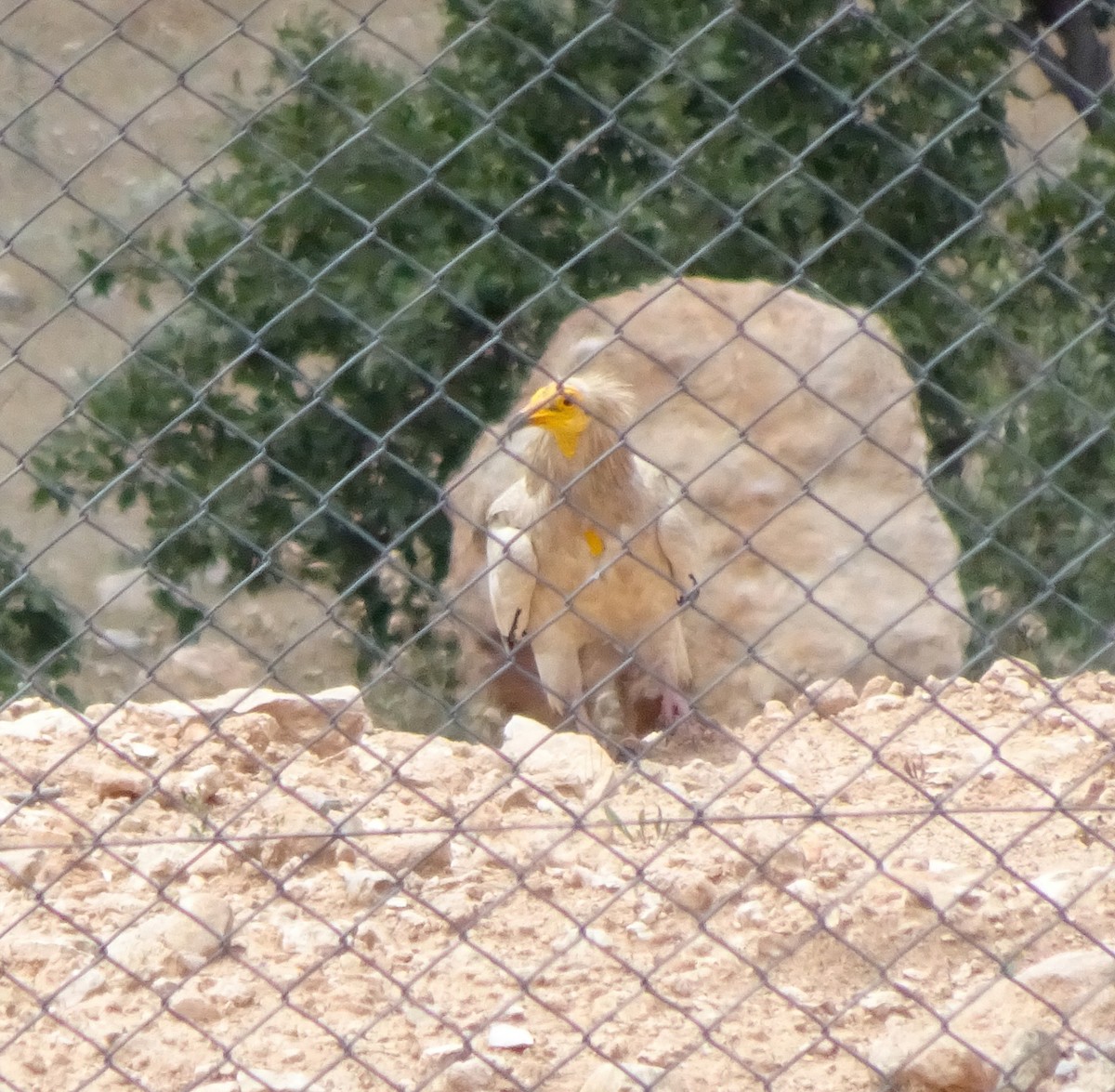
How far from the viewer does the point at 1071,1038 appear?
8.59 ft

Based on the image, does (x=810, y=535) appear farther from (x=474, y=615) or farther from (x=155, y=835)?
(x=155, y=835)

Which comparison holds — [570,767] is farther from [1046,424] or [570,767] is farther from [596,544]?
[1046,424]

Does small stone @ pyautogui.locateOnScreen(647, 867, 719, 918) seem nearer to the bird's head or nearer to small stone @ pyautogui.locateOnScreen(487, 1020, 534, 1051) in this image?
small stone @ pyautogui.locateOnScreen(487, 1020, 534, 1051)

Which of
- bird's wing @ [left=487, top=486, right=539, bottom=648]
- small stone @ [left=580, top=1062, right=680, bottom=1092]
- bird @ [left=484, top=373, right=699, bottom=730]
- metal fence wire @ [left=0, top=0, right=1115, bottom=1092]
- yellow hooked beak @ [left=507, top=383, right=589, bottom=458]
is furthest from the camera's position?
bird's wing @ [left=487, top=486, right=539, bottom=648]

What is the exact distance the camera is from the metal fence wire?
2918mm

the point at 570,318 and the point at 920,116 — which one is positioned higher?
the point at 920,116

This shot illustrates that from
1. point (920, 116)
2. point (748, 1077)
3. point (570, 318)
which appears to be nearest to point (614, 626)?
point (570, 318)

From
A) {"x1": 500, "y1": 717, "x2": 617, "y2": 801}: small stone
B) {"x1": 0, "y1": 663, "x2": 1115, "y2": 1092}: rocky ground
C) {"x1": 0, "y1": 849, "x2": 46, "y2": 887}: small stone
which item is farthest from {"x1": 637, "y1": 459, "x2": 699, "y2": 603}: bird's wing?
{"x1": 0, "y1": 849, "x2": 46, "y2": 887}: small stone

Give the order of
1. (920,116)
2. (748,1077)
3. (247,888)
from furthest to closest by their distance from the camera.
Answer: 1. (920,116)
2. (247,888)
3. (748,1077)

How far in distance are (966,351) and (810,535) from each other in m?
0.94

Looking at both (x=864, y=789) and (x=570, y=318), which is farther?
(x=570, y=318)

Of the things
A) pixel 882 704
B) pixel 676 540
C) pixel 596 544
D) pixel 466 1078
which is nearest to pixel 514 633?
pixel 676 540

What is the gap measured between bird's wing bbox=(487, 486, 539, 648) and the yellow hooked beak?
34 cm

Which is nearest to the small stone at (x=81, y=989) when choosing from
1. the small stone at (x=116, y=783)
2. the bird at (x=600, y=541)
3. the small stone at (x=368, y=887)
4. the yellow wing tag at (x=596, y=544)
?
the small stone at (x=368, y=887)
